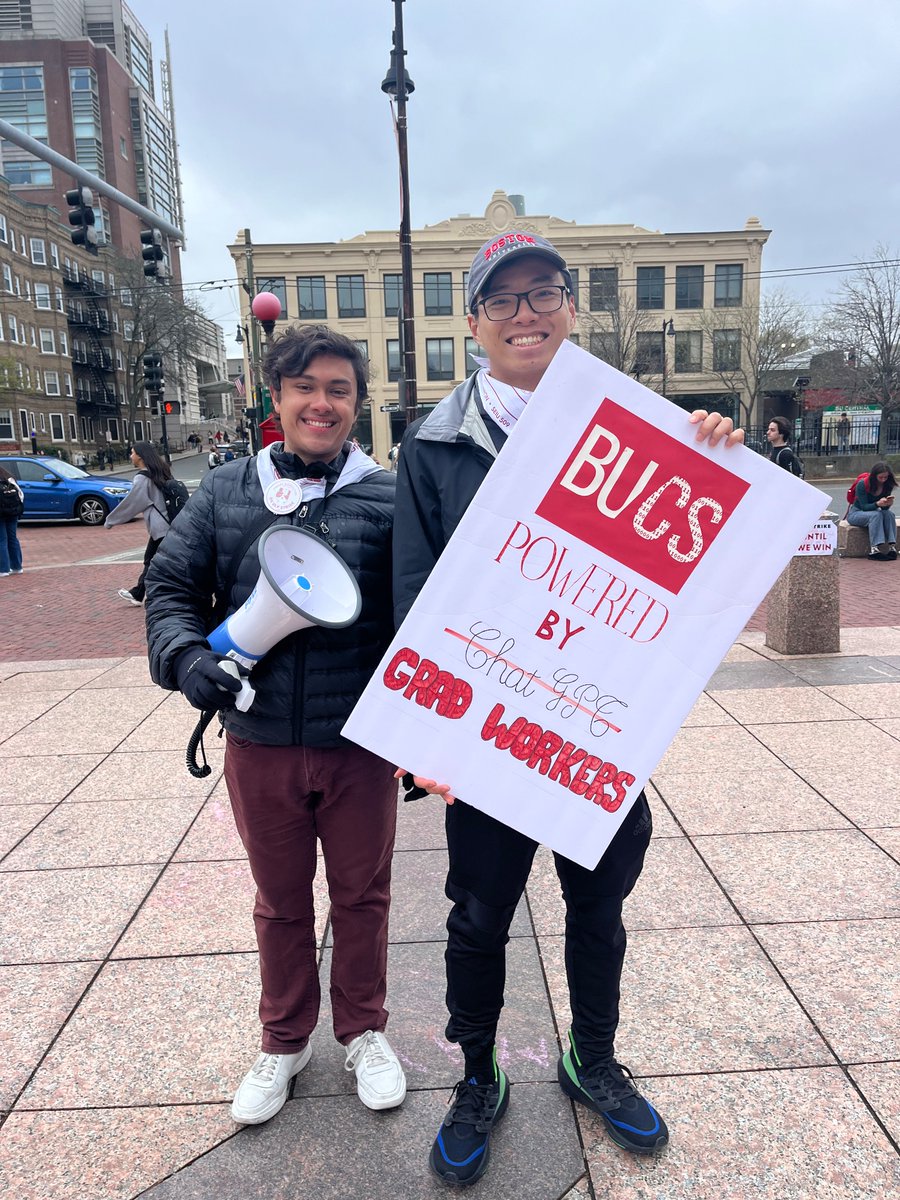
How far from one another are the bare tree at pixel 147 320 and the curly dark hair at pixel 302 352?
55218mm

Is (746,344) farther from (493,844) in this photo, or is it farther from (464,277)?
(493,844)

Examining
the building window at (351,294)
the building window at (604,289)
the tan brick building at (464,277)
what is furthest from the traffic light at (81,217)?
the building window at (351,294)

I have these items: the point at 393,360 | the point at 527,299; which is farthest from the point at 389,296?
the point at 527,299

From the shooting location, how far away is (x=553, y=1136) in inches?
81.9

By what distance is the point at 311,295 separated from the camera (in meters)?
48.9

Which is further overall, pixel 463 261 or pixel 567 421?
pixel 463 261

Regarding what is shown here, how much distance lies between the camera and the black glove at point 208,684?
1.87 m

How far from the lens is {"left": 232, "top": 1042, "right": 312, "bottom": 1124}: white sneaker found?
6.97 feet

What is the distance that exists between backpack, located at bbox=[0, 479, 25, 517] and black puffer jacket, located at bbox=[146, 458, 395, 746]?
11962mm

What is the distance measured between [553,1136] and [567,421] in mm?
1817

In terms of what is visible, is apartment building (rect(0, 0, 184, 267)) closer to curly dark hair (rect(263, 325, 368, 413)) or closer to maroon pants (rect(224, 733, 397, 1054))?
curly dark hair (rect(263, 325, 368, 413))

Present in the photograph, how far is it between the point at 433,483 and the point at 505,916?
108 centimetres

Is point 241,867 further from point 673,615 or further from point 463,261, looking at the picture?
point 463,261

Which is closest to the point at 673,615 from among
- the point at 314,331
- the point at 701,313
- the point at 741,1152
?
the point at 314,331
